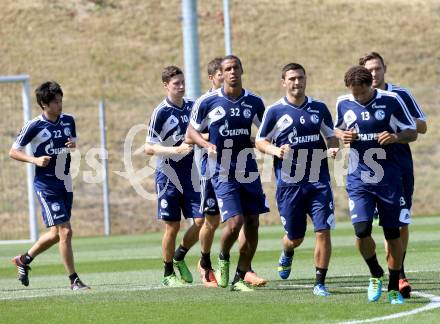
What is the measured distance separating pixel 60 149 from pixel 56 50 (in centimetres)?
3268

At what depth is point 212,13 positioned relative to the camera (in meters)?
48.9

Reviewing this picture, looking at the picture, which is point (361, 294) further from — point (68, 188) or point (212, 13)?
point (212, 13)

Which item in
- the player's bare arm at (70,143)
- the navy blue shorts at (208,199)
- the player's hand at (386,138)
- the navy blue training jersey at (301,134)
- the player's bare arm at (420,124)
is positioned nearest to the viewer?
the player's hand at (386,138)

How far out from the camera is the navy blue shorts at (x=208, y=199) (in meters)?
13.1

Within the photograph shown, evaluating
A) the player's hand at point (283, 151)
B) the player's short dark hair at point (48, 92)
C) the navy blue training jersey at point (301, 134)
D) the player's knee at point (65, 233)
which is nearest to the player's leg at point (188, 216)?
the player's knee at point (65, 233)

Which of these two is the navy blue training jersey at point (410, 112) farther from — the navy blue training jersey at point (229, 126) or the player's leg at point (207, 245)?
the player's leg at point (207, 245)

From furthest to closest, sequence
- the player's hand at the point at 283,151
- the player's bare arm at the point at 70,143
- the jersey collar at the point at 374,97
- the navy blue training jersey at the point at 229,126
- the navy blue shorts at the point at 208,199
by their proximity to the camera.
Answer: the player's bare arm at the point at 70,143
the navy blue shorts at the point at 208,199
the navy blue training jersey at the point at 229,126
the player's hand at the point at 283,151
the jersey collar at the point at 374,97

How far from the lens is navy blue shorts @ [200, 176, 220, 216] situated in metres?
13.1

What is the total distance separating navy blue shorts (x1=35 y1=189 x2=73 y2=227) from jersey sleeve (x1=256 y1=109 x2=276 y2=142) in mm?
2766

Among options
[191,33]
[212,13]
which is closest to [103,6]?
[212,13]

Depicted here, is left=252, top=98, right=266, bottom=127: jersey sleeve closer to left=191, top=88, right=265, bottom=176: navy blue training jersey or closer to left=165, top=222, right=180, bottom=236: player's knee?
left=191, top=88, right=265, bottom=176: navy blue training jersey

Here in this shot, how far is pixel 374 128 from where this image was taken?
1098 cm

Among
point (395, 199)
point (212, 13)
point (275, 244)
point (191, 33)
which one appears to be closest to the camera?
point (395, 199)

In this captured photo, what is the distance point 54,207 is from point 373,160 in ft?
13.8
